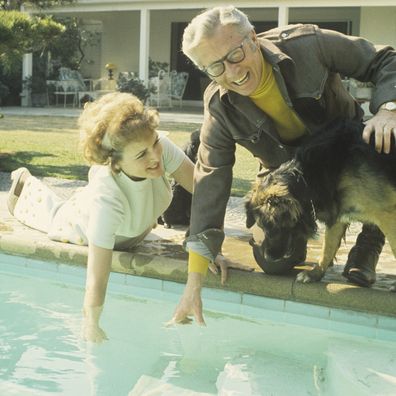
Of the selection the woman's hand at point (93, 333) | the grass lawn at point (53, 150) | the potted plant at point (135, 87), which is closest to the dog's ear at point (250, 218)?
the woman's hand at point (93, 333)

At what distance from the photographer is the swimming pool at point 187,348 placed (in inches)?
139

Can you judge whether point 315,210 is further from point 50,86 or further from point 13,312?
point 50,86

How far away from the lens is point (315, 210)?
12.7 feet

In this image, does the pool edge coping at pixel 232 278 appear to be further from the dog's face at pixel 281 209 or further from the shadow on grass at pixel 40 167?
the shadow on grass at pixel 40 167

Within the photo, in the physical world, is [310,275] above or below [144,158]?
below

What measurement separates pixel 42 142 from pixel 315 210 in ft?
32.8

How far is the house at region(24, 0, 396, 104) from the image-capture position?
21.6 metres

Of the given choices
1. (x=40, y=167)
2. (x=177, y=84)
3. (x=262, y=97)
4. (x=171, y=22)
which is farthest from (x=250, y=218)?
(x=171, y=22)

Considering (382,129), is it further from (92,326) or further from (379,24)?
(379,24)

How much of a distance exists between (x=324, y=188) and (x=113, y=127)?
1245 mm

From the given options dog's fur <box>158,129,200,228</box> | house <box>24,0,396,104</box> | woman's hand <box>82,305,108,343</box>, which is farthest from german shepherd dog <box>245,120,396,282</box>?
house <box>24,0,396,104</box>

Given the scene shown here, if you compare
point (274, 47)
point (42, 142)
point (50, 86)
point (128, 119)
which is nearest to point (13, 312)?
point (128, 119)

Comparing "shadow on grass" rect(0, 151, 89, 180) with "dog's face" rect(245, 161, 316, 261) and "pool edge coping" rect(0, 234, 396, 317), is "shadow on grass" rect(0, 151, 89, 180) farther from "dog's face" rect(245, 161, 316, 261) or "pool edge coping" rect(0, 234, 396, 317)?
"dog's face" rect(245, 161, 316, 261)

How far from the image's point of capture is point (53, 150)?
1215 cm
